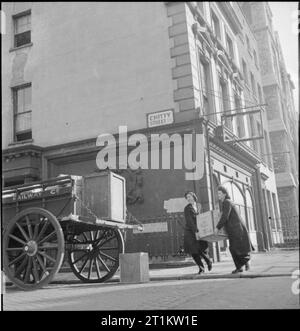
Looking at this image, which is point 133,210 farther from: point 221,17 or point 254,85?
point 254,85

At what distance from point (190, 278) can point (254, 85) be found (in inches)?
662

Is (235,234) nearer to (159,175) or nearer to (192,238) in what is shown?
(192,238)

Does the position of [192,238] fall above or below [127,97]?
below

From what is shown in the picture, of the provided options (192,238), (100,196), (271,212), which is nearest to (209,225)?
(192,238)

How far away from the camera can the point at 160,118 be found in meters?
12.6

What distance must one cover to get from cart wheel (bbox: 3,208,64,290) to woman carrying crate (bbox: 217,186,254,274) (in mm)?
2861

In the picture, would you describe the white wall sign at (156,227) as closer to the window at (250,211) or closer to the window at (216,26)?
the window at (250,211)

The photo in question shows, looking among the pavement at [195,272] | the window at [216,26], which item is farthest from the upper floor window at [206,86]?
the pavement at [195,272]

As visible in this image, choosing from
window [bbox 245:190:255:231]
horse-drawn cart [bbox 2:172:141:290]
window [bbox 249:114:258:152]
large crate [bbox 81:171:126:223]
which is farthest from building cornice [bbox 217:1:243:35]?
horse-drawn cart [bbox 2:172:141:290]

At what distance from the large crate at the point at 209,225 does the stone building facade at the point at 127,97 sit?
3509mm

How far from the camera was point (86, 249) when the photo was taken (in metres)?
8.14

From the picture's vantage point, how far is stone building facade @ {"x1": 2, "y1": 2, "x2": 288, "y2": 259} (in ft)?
40.2

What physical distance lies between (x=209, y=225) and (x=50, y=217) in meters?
2.91
